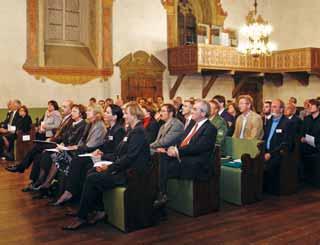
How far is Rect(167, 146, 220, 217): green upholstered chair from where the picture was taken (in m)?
4.57

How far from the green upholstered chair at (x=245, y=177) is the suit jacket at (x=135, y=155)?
1353 millimetres

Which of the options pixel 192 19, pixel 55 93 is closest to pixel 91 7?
pixel 55 93

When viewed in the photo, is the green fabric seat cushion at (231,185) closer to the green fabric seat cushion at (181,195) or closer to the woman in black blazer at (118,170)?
the green fabric seat cushion at (181,195)

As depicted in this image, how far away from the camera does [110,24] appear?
11.8 metres

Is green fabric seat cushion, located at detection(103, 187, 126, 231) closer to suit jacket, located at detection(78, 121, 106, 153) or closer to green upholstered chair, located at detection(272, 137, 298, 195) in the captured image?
suit jacket, located at detection(78, 121, 106, 153)

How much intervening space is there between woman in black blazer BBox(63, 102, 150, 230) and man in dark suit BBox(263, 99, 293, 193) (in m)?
2.03

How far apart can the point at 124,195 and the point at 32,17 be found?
790cm

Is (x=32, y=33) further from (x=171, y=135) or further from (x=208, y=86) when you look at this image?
(x=171, y=135)

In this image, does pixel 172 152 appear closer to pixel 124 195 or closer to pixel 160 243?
pixel 124 195

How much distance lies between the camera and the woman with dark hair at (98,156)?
4.76 metres

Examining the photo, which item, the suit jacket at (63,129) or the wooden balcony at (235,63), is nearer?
the suit jacket at (63,129)

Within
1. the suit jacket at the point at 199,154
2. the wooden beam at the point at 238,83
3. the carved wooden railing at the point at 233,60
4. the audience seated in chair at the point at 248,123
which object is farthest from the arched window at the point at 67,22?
the suit jacket at the point at 199,154

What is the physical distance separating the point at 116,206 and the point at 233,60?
973cm

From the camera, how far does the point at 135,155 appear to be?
409 centimetres
